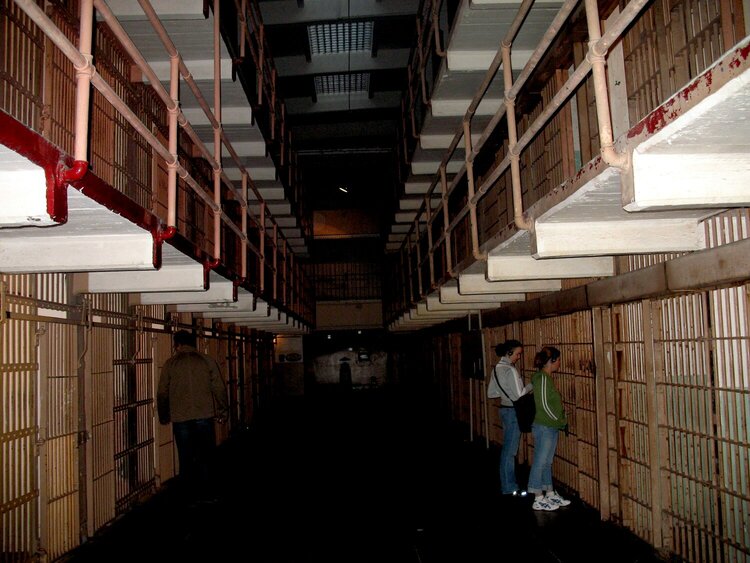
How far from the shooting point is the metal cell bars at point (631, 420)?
5039 millimetres

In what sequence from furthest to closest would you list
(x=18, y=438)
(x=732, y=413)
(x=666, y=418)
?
(x=666, y=418), (x=18, y=438), (x=732, y=413)

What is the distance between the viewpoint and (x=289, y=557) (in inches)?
201

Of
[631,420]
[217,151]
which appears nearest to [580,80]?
[217,151]

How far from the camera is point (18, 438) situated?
14.5ft

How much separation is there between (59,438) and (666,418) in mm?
4726

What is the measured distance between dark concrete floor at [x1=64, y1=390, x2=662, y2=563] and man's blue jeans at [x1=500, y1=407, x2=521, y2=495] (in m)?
0.22

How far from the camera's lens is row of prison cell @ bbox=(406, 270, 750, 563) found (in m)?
3.90

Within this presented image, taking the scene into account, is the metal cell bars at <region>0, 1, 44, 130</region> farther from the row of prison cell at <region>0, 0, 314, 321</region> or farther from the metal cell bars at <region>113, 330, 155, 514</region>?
the metal cell bars at <region>113, 330, 155, 514</region>

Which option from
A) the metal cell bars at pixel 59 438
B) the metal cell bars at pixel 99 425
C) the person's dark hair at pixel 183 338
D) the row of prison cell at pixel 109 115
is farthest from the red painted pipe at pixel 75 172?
the person's dark hair at pixel 183 338

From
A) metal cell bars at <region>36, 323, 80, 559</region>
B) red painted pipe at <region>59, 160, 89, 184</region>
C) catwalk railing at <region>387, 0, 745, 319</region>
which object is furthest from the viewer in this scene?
metal cell bars at <region>36, 323, 80, 559</region>

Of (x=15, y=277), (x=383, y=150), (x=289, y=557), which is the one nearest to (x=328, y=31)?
(x=383, y=150)

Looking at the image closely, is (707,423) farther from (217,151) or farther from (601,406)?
(217,151)

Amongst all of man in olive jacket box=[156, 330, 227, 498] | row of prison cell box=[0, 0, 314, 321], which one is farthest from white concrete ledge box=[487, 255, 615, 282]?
man in olive jacket box=[156, 330, 227, 498]

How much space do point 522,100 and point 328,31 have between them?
18.6 feet
